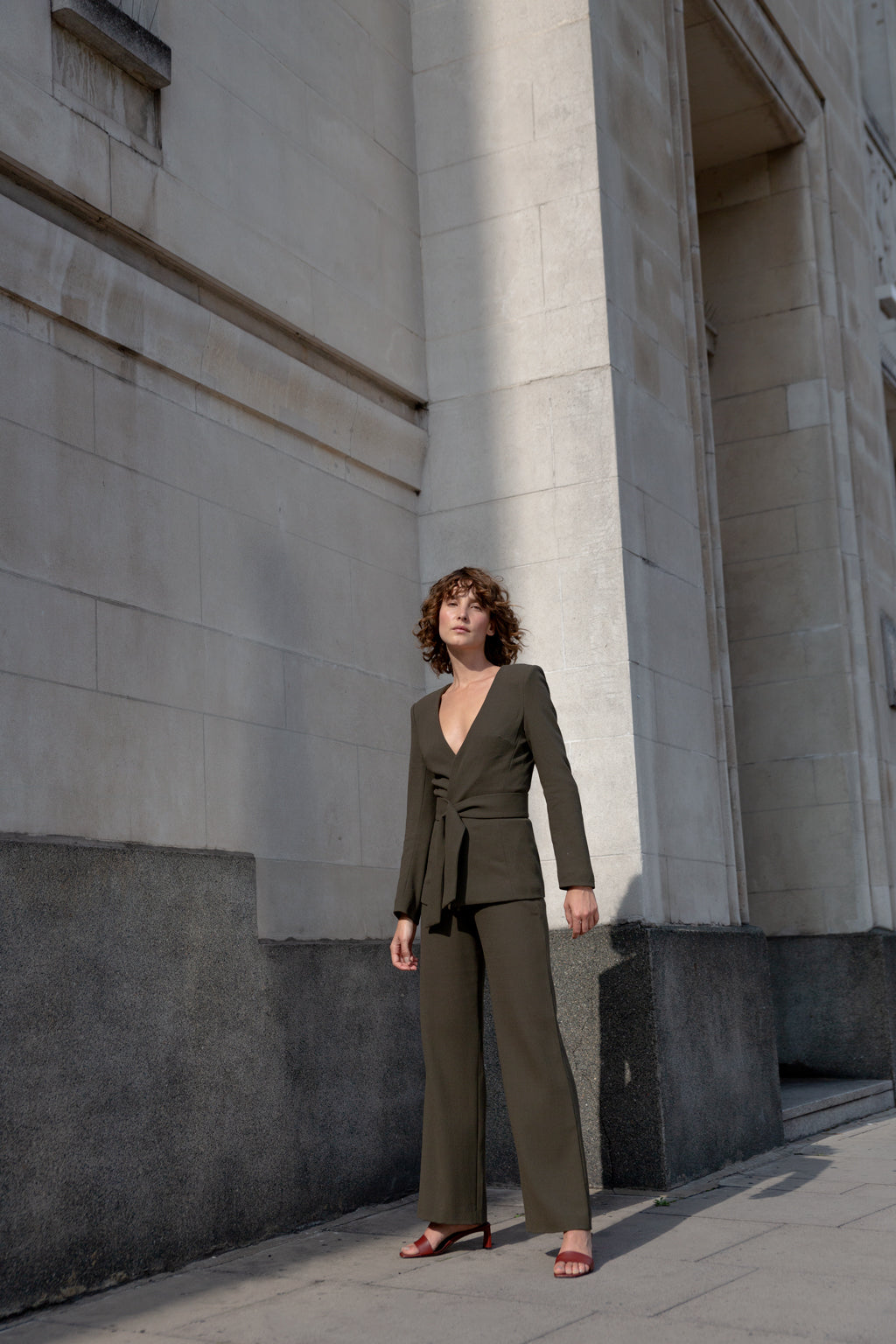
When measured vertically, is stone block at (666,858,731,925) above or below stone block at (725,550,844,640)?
below

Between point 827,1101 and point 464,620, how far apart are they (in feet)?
12.7

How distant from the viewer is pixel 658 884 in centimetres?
596

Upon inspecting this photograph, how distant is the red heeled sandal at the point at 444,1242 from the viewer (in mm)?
4410

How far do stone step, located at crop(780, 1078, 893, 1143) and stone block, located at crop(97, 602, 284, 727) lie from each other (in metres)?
3.30

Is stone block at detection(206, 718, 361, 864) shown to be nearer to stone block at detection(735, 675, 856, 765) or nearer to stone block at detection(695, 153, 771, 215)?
stone block at detection(735, 675, 856, 765)

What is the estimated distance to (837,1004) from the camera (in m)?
8.27

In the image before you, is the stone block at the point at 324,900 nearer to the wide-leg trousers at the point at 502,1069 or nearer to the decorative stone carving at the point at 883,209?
the wide-leg trousers at the point at 502,1069

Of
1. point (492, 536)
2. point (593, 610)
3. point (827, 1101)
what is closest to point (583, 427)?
point (492, 536)

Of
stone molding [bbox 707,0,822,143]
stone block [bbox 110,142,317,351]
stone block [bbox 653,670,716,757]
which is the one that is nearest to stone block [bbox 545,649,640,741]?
stone block [bbox 653,670,716,757]

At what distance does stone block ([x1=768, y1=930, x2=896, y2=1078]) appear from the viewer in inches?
319

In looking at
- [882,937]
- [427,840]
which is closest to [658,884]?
[427,840]

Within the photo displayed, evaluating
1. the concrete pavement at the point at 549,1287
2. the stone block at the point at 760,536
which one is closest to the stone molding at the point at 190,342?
the concrete pavement at the point at 549,1287

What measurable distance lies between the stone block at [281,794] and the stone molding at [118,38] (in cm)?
231

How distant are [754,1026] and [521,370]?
3136 mm
